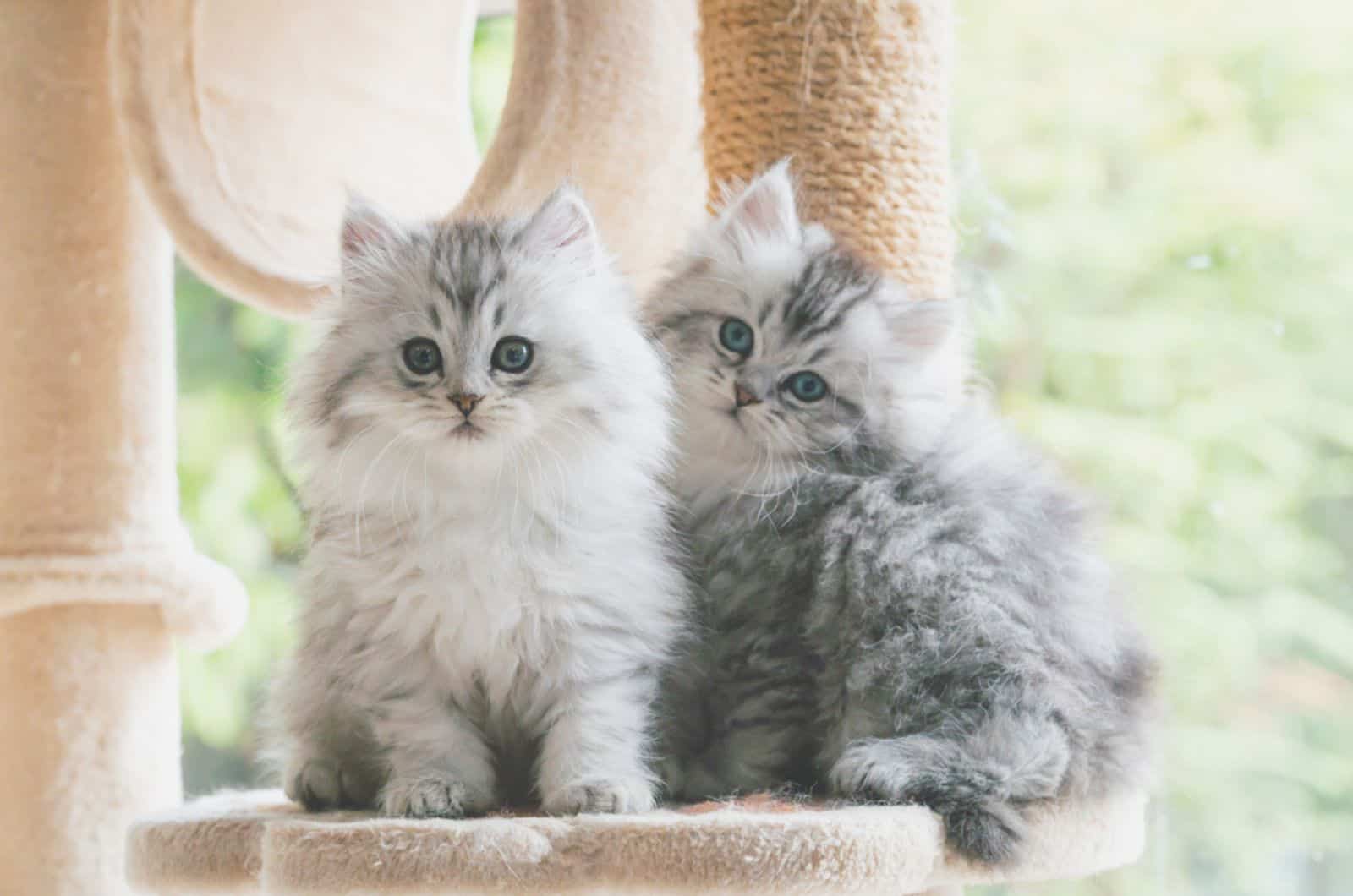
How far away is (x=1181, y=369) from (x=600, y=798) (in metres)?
2.22

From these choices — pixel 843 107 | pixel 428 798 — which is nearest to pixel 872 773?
pixel 428 798

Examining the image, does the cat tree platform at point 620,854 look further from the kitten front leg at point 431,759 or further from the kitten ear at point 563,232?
the kitten ear at point 563,232

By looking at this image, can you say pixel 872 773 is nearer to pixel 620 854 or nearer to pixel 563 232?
pixel 620 854

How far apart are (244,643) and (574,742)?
2.13 metres

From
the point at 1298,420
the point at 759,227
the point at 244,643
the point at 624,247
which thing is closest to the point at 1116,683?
the point at 759,227

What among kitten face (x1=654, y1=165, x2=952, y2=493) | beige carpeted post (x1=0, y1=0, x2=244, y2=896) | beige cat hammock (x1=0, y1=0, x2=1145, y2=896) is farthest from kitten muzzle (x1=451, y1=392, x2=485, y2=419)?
beige carpeted post (x1=0, y1=0, x2=244, y2=896)

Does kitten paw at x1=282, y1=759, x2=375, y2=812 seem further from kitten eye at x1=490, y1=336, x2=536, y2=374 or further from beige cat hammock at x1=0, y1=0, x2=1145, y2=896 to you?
kitten eye at x1=490, y1=336, x2=536, y2=374

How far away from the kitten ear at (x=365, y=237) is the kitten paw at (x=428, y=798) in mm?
475

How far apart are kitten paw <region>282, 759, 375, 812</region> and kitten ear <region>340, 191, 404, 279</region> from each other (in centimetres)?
47

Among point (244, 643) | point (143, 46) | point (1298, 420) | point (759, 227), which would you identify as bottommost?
point (244, 643)

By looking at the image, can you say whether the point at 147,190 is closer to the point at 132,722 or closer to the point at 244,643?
the point at 132,722

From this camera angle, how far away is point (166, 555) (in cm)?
201

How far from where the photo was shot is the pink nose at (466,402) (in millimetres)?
1184

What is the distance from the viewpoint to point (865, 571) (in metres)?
1.33
